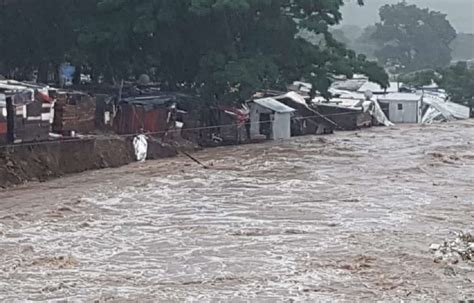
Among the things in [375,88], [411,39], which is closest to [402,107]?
[375,88]

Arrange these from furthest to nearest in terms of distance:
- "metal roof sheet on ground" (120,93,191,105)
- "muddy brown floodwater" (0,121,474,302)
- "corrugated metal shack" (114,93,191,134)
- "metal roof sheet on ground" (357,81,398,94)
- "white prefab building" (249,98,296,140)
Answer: "metal roof sheet on ground" (357,81,398,94), "white prefab building" (249,98,296,140), "metal roof sheet on ground" (120,93,191,105), "corrugated metal shack" (114,93,191,134), "muddy brown floodwater" (0,121,474,302)

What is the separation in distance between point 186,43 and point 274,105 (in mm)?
3454

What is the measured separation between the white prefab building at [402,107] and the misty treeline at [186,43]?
8877 mm

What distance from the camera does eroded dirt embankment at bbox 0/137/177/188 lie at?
1866cm

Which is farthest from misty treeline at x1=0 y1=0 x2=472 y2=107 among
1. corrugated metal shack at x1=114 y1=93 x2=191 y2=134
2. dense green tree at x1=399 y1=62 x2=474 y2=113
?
dense green tree at x1=399 y1=62 x2=474 y2=113

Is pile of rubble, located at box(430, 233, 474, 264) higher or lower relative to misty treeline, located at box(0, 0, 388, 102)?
lower

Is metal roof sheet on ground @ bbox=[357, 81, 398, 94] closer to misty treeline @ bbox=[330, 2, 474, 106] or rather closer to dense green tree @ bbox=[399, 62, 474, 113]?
dense green tree @ bbox=[399, 62, 474, 113]

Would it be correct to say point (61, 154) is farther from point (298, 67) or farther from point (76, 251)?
point (298, 67)

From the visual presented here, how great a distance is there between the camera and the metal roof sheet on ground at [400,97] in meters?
37.2

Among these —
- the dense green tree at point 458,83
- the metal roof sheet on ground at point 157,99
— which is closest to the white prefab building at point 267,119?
the metal roof sheet on ground at point 157,99

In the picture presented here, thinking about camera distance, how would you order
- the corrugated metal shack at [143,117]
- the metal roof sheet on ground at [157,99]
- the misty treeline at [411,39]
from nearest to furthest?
the corrugated metal shack at [143,117] < the metal roof sheet on ground at [157,99] < the misty treeline at [411,39]

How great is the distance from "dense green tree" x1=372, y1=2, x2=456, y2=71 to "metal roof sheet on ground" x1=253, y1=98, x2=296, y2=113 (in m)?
31.6

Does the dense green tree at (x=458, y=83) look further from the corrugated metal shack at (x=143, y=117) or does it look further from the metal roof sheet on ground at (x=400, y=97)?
the corrugated metal shack at (x=143, y=117)

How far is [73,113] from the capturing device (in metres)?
21.5
